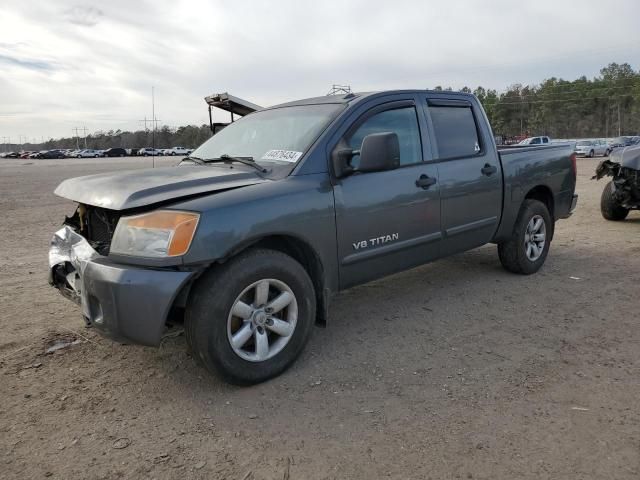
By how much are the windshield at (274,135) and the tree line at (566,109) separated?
75578mm

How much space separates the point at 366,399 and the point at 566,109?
9745 centimetres

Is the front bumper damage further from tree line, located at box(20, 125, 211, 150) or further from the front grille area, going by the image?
tree line, located at box(20, 125, 211, 150)

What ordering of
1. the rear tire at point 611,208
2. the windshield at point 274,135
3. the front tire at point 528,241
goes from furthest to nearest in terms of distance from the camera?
the rear tire at point 611,208 < the front tire at point 528,241 < the windshield at point 274,135

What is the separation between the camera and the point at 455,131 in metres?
4.64

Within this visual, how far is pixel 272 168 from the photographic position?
354 centimetres

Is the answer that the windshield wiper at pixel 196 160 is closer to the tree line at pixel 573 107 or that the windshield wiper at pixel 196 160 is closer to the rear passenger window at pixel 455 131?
the rear passenger window at pixel 455 131

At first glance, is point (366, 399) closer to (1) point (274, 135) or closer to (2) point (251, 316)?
(2) point (251, 316)

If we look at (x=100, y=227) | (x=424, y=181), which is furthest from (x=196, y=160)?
(x=424, y=181)

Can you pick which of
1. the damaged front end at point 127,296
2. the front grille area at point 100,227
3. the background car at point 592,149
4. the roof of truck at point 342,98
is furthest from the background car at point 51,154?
the damaged front end at point 127,296

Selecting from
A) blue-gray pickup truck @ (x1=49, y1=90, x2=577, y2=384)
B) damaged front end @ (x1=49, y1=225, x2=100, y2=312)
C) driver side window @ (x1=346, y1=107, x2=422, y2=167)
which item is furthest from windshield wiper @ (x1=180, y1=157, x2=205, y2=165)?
driver side window @ (x1=346, y1=107, x2=422, y2=167)

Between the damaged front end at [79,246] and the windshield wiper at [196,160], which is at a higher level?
the windshield wiper at [196,160]

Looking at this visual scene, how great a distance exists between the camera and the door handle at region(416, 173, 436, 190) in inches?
160

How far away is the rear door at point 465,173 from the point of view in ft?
14.4

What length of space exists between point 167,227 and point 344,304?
7.38ft
